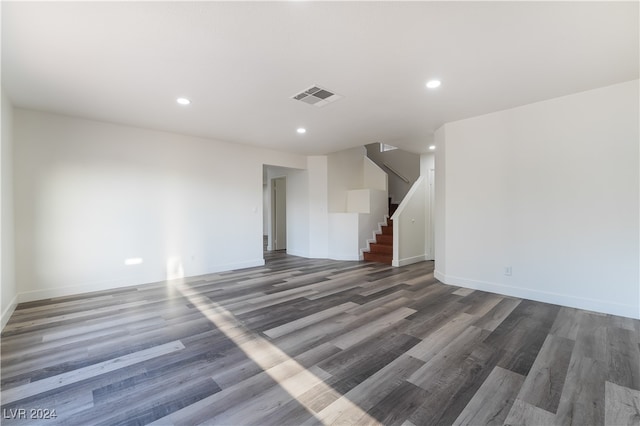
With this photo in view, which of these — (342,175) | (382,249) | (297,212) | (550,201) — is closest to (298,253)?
(297,212)

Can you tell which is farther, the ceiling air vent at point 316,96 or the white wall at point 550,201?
the ceiling air vent at point 316,96

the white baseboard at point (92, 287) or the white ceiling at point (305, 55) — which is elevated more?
the white ceiling at point (305, 55)

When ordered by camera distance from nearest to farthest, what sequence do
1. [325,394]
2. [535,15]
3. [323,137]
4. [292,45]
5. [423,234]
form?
[325,394], [535,15], [292,45], [323,137], [423,234]

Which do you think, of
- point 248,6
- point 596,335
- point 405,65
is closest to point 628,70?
point 405,65

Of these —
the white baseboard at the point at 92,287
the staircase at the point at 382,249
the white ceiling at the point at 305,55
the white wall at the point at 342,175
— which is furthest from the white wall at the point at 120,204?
the staircase at the point at 382,249

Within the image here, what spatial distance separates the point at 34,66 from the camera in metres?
2.60

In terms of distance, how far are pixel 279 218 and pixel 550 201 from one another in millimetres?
6598

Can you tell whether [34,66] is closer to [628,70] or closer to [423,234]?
[628,70]

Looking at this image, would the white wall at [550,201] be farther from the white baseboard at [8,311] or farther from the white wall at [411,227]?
Result: the white baseboard at [8,311]

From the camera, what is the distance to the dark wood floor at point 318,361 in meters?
1.65

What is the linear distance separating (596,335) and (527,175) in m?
2.02

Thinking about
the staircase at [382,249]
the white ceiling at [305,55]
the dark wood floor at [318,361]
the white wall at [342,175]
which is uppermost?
the white ceiling at [305,55]

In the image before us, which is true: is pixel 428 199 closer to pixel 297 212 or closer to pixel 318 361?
pixel 297 212

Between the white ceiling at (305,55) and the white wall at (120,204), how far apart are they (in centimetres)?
60
